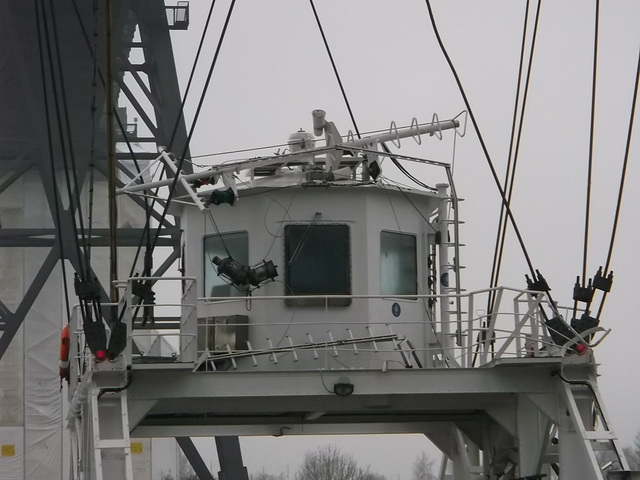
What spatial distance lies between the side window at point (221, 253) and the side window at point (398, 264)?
68.9 inches

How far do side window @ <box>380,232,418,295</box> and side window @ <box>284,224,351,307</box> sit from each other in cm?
56

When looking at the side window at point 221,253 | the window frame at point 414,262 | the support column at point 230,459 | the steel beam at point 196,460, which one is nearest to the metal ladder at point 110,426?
the side window at point 221,253

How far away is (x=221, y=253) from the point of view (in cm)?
2105

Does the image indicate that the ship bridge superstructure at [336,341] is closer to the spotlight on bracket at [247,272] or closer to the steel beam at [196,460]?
the spotlight on bracket at [247,272]

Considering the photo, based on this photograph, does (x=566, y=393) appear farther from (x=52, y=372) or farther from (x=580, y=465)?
(x=52, y=372)

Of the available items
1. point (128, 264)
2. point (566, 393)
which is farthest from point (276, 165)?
point (128, 264)

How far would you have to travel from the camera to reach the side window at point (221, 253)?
20828 mm

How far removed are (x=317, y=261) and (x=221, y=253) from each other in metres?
1.31

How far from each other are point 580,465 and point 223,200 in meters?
5.58

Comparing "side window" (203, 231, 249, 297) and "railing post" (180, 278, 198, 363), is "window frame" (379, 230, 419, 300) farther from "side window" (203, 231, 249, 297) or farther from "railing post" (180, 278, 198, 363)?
"railing post" (180, 278, 198, 363)

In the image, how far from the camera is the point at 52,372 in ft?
154

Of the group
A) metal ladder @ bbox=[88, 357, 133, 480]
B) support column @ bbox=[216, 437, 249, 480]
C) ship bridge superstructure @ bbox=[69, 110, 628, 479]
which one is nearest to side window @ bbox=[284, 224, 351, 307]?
→ ship bridge superstructure @ bbox=[69, 110, 628, 479]

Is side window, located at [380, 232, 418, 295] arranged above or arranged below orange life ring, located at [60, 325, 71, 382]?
above

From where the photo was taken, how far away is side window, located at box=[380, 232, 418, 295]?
20.9m
